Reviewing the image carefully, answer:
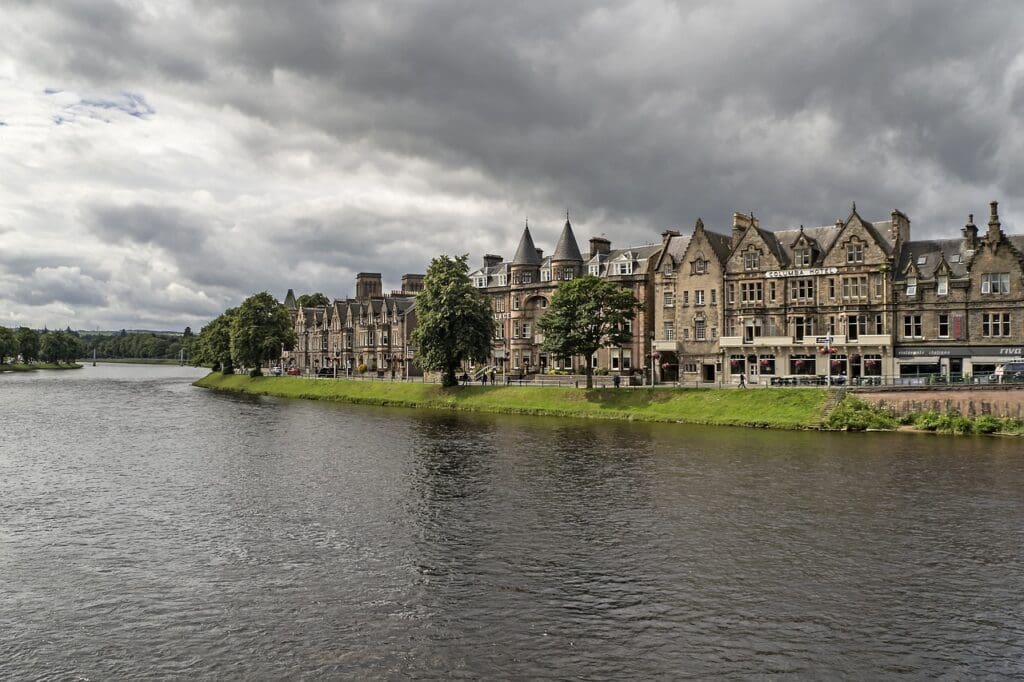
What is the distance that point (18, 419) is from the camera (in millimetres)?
72188

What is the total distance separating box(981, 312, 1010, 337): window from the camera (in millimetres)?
69375

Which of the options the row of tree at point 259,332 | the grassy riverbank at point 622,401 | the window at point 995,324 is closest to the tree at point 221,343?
the row of tree at point 259,332

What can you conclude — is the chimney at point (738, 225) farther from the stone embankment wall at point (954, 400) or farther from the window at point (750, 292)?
the stone embankment wall at point (954, 400)

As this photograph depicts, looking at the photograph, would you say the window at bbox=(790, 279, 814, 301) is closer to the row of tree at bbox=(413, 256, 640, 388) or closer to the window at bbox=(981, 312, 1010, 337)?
the window at bbox=(981, 312, 1010, 337)

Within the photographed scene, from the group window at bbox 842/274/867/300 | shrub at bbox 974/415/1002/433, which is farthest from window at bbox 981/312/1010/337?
shrub at bbox 974/415/1002/433

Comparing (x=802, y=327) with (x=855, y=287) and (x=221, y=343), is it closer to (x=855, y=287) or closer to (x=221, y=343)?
(x=855, y=287)

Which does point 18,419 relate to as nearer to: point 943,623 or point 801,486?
point 801,486

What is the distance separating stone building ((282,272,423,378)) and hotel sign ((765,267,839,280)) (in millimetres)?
57212

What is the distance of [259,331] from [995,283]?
102 metres

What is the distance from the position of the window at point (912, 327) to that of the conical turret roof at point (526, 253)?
48.8m

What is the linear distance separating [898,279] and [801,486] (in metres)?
45.7

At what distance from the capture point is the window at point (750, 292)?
8340cm

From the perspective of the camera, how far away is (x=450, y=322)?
86.9m

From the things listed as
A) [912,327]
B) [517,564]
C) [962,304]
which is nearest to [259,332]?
[912,327]
